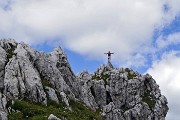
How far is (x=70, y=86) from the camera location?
10644 centimetres

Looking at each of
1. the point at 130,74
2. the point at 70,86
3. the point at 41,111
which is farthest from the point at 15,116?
the point at 130,74

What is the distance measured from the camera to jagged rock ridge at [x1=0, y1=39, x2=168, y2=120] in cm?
8344

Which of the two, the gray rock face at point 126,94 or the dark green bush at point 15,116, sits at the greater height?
the gray rock face at point 126,94

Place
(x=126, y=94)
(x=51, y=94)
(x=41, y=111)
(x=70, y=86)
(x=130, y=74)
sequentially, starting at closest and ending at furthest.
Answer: (x=41, y=111) → (x=51, y=94) → (x=70, y=86) → (x=126, y=94) → (x=130, y=74)

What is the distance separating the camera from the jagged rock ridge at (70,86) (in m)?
83.4

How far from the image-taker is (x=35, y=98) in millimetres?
83062

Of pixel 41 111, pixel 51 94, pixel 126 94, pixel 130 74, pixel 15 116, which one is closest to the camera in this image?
pixel 15 116

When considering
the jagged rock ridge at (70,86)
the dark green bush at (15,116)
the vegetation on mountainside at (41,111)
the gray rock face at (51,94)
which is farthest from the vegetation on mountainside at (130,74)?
the dark green bush at (15,116)

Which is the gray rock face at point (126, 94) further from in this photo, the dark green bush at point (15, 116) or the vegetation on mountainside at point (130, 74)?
the dark green bush at point (15, 116)

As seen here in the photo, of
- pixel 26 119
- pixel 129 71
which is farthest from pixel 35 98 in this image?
pixel 129 71

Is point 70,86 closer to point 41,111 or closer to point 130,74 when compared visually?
point 41,111

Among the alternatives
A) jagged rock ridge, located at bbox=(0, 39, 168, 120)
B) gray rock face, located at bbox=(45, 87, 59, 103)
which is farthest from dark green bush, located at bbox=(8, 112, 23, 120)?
gray rock face, located at bbox=(45, 87, 59, 103)

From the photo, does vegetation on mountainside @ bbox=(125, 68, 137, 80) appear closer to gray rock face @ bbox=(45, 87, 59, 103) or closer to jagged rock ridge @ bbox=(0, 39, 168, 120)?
jagged rock ridge @ bbox=(0, 39, 168, 120)

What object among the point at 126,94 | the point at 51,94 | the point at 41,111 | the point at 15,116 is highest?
the point at 126,94
